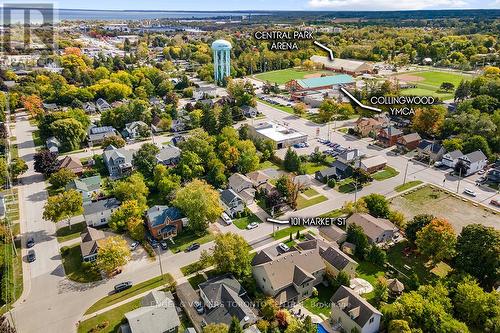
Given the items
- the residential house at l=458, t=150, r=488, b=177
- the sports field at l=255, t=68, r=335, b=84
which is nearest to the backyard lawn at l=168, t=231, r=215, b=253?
the residential house at l=458, t=150, r=488, b=177

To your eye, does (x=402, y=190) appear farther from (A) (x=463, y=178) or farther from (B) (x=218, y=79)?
(B) (x=218, y=79)

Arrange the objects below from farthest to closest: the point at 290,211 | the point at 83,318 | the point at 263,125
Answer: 1. the point at 263,125
2. the point at 290,211
3. the point at 83,318

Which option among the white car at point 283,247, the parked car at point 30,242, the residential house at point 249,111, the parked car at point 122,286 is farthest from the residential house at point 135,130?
the white car at point 283,247

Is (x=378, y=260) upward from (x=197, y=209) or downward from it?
downward

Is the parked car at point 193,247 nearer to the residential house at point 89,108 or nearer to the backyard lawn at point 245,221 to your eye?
the backyard lawn at point 245,221

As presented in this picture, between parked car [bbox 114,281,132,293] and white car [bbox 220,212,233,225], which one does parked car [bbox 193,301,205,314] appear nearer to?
parked car [bbox 114,281,132,293]

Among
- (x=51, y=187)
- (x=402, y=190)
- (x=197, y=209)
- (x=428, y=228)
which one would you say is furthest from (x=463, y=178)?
(x=51, y=187)
